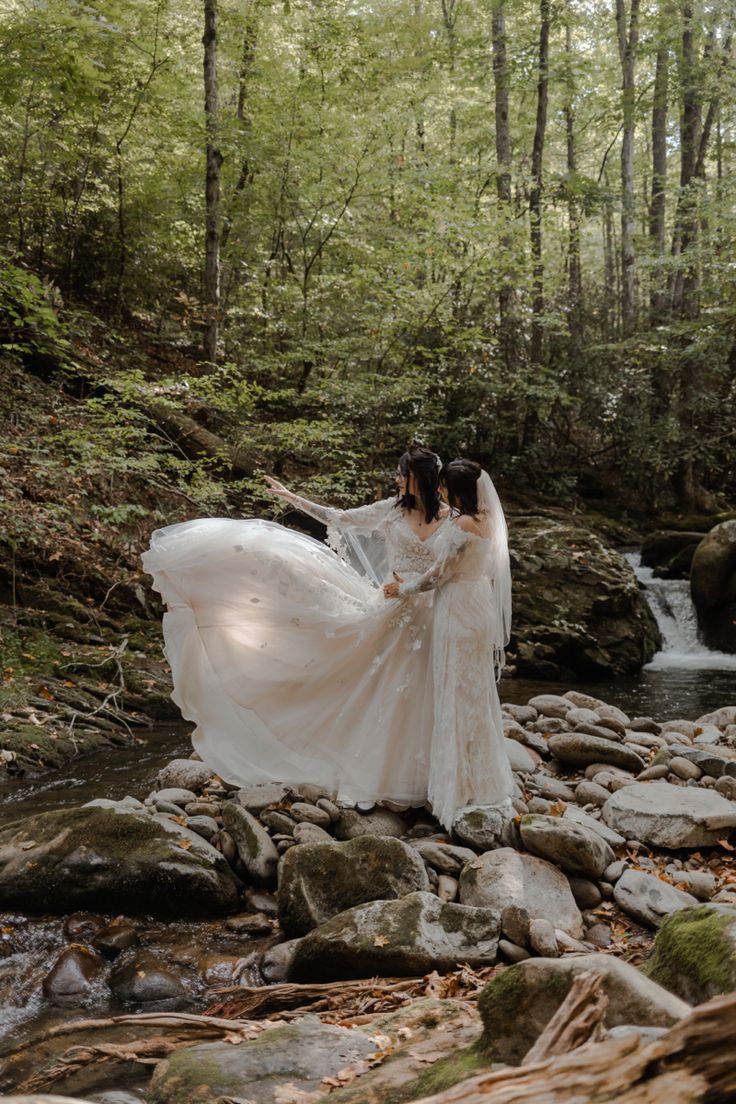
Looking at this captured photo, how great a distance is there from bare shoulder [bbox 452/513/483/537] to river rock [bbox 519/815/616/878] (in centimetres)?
186

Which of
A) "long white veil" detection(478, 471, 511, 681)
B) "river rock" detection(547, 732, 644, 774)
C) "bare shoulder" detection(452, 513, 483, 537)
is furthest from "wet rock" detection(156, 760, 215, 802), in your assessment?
"river rock" detection(547, 732, 644, 774)

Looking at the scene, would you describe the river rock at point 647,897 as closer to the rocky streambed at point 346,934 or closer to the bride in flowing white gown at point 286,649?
the rocky streambed at point 346,934

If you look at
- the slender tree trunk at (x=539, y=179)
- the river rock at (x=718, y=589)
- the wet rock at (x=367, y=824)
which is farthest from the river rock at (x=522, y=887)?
the slender tree trunk at (x=539, y=179)

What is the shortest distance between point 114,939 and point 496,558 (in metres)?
3.23

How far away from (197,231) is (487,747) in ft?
44.7

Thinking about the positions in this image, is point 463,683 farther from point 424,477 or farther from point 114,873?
point 114,873

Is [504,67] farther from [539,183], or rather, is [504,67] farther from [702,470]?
[702,470]

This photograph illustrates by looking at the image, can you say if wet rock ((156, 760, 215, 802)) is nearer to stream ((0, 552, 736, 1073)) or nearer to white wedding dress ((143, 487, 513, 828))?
stream ((0, 552, 736, 1073))

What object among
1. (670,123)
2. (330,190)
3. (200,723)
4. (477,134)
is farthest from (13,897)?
(670,123)

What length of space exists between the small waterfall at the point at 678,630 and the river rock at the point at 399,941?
9.26 metres

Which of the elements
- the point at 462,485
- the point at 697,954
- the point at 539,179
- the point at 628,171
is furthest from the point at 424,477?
the point at 628,171

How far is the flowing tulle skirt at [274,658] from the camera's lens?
544 centimetres

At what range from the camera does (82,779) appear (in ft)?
21.4

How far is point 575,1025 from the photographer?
1.67 m
